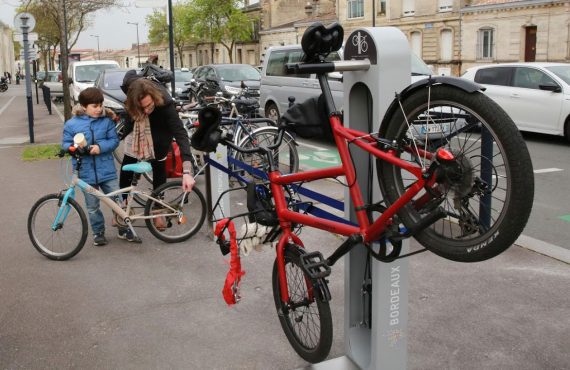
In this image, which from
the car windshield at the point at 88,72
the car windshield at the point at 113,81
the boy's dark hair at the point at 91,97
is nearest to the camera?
the boy's dark hair at the point at 91,97

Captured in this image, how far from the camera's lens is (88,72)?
76.0ft

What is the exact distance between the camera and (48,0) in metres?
17.3

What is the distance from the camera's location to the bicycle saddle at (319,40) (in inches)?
111

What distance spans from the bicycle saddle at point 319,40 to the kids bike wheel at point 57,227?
350 centimetres

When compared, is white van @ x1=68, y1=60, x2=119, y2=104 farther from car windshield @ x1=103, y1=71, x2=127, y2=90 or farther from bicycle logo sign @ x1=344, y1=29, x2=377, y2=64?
bicycle logo sign @ x1=344, y1=29, x2=377, y2=64

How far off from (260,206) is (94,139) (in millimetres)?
2980

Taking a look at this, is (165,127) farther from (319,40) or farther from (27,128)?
(27,128)

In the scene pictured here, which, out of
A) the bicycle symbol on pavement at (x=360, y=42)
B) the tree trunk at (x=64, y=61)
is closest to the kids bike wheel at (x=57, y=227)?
the bicycle symbol on pavement at (x=360, y=42)

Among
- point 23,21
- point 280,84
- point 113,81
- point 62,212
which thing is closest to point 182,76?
point 113,81

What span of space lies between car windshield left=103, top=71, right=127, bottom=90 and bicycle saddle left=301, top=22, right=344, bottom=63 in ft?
41.5

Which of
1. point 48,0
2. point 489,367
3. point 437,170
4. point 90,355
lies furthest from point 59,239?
point 48,0

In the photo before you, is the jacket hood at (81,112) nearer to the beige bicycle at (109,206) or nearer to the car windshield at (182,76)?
the beige bicycle at (109,206)

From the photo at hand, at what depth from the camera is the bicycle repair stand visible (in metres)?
2.81

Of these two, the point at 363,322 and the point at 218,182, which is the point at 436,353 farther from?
the point at 218,182
